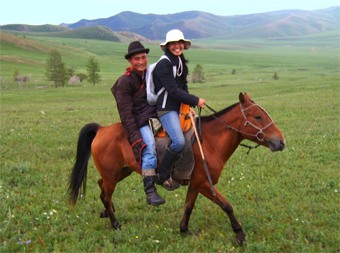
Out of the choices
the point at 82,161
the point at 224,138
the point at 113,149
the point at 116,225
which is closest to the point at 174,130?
the point at 224,138

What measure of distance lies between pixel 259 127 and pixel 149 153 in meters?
2.17

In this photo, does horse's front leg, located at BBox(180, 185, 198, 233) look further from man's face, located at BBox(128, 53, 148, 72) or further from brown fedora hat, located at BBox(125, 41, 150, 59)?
brown fedora hat, located at BBox(125, 41, 150, 59)

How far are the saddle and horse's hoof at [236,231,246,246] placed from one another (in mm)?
1407

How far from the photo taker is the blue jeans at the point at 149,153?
280 inches

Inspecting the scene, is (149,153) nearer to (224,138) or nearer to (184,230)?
(224,138)

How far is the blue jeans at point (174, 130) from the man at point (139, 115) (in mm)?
439

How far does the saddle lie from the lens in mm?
7059

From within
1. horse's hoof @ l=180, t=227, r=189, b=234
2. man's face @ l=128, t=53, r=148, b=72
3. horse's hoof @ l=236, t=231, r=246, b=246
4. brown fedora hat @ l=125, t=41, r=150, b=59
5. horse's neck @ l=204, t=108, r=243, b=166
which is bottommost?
horse's hoof @ l=180, t=227, r=189, b=234

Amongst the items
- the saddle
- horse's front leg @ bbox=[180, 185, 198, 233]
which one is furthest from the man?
horse's front leg @ bbox=[180, 185, 198, 233]

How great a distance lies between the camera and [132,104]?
7.35 meters

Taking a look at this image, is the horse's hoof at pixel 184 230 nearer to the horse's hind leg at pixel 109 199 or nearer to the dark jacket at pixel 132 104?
the horse's hind leg at pixel 109 199

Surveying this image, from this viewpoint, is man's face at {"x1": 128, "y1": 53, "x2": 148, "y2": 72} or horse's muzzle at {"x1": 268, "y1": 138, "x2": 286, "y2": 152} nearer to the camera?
horse's muzzle at {"x1": 268, "y1": 138, "x2": 286, "y2": 152}

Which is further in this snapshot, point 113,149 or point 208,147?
point 113,149

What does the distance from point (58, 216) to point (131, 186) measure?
8.16 feet
